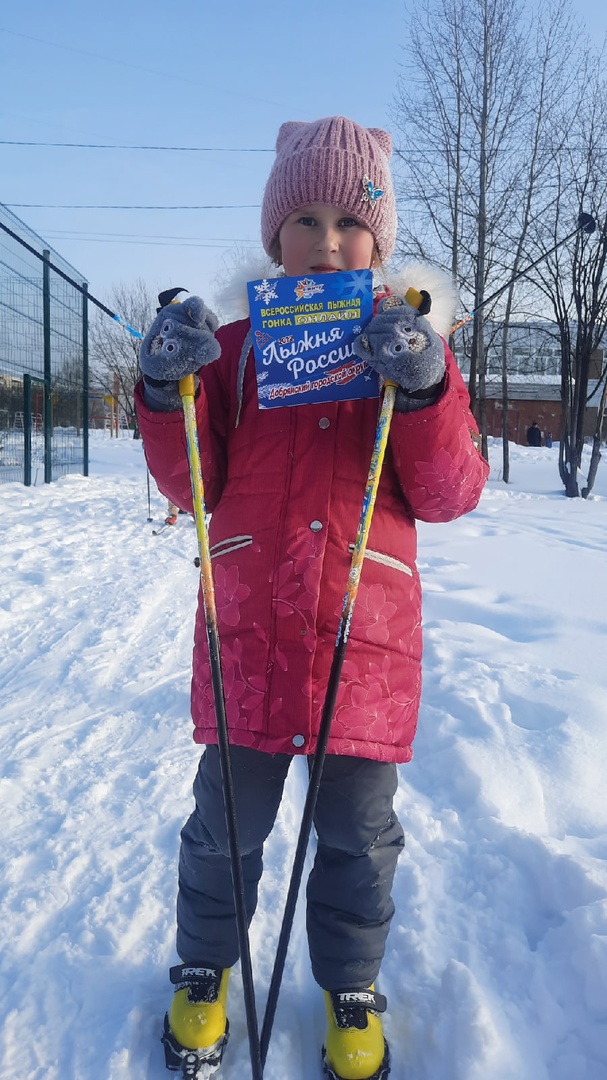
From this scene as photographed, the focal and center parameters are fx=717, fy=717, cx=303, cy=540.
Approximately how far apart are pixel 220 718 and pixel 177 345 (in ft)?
2.19

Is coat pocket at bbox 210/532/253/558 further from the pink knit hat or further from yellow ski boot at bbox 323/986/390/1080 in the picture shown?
yellow ski boot at bbox 323/986/390/1080

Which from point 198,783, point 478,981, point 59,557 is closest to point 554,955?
point 478,981

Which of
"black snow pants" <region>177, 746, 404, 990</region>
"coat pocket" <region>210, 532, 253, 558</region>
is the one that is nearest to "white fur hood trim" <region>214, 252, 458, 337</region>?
"coat pocket" <region>210, 532, 253, 558</region>

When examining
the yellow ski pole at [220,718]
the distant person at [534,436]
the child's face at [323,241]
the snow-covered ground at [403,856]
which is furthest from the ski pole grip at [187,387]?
the distant person at [534,436]

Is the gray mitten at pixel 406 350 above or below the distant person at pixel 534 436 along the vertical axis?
below

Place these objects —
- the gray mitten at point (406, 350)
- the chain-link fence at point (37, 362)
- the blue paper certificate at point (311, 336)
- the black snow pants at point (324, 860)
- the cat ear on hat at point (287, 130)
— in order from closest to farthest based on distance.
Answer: the gray mitten at point (406, 350) < the blue paper certificate at point (311, 336) < the black snow pants at point (324, 860) < the cat ear on hat at point (287, 130) < the chain-link fence at point (37, 362)

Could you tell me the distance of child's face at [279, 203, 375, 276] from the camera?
151 centimetres

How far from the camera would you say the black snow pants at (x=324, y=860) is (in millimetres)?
1454

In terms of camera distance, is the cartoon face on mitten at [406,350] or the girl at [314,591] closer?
the cartoon face on mitten at [406,350]

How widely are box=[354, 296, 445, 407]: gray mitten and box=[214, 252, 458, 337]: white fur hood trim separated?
0.18m

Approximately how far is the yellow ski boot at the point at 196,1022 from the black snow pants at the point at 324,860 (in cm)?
3

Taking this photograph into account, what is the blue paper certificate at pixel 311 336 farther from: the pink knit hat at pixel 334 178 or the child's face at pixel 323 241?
the pink knit hat at pixel 334 178

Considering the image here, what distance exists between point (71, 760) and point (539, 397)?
45.0 meters

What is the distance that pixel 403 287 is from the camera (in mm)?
1512
